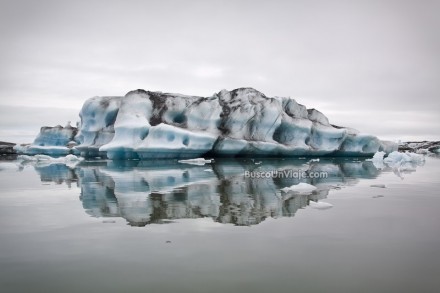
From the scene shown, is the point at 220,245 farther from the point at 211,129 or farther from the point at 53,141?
the point at 53,141

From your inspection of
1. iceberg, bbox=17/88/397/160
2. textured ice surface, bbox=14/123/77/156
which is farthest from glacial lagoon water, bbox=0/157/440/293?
textured ice surface, bbox=14/123/77/156

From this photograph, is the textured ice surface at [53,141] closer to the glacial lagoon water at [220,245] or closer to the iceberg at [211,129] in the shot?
the iceberg at [211,129]

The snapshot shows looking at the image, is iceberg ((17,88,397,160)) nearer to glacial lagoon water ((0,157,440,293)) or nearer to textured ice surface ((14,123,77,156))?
textured ice surface ((14,123,77,156))

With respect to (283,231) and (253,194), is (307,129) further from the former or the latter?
(283,231)

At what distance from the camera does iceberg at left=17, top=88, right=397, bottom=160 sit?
20609 mm

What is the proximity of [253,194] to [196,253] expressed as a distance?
3.80 m

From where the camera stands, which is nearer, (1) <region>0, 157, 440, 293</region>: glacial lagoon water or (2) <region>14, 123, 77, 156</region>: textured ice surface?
(1) <region>0, 157, 440, 293</region>: glacial lagoon water

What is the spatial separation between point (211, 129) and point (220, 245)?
18.9 metres

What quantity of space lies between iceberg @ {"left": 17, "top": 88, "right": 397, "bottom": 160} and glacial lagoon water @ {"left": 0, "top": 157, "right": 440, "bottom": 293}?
1436 centimetres

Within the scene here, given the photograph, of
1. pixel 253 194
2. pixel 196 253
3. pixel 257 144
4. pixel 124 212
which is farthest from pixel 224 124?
pixel 196 253

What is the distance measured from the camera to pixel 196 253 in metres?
3.29

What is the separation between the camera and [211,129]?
2228cm

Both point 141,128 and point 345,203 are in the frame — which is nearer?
point 345,203

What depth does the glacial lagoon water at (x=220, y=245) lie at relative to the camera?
263cm
